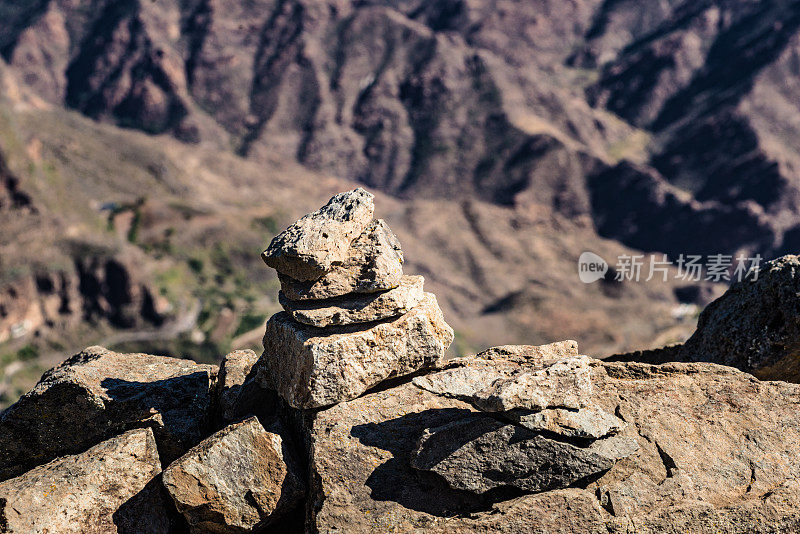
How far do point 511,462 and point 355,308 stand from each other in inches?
147

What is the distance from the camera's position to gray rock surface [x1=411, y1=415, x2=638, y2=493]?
29.8 feet

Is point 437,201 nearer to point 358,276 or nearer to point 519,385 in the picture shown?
point 358,276

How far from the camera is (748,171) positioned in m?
156

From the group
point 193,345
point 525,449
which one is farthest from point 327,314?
point 193,345

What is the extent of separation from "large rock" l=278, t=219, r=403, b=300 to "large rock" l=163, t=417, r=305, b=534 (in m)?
2.49

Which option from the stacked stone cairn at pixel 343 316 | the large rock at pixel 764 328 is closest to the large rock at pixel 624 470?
the stacked stone cairn at pixel 343 316

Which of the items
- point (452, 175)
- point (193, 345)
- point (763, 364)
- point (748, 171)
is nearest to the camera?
point (763, 364)

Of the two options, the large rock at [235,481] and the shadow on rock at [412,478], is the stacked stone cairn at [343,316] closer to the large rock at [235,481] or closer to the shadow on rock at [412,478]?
the shadow on rock at [412,478]

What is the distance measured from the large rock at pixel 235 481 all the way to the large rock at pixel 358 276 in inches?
97.9

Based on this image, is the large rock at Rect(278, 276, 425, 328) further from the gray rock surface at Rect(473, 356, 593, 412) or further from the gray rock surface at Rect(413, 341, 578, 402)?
the gray rock surface at Rect(473, 356, 593, 412)

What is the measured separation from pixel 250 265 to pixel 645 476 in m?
112

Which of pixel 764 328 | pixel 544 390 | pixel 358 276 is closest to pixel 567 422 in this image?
Result: pixel 544 390

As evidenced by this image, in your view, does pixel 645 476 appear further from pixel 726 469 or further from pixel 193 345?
pixel 193 345

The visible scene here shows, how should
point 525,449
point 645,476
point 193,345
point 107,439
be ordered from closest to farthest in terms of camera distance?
1. point 525,449
2. point 645,476
3. point 107,439
4. point 193,345
